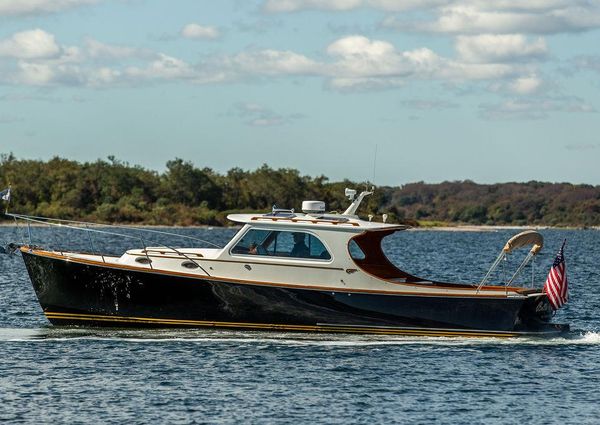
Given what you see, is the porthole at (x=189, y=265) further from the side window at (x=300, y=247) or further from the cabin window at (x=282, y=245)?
the side window at (x=300, y=247)

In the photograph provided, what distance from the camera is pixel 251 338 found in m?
27.8

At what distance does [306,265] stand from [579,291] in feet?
64.5

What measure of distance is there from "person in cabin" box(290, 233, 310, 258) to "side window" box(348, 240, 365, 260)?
3.07ft

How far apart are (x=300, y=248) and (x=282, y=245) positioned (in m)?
0.40

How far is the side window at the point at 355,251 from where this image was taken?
28.2 meters

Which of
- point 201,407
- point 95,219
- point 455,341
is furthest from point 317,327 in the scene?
point 95,219

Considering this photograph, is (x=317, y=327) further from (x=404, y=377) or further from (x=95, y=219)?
(x=95, y=219)

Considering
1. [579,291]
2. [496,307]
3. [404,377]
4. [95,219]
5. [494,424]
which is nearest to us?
[494,424]

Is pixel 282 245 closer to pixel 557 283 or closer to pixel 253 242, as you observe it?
pixel 253 242

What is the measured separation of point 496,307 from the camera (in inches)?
1098

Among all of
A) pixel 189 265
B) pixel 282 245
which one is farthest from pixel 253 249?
pixel 189 265

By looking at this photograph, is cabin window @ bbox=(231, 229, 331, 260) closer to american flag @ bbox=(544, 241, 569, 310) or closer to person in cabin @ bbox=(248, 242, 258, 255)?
person in cabin @ bbox=(248, 242, 258, 255)

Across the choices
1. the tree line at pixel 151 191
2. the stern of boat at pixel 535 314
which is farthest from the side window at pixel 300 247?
the tree line at pixel 151 191

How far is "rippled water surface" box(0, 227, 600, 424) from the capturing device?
2155cm
